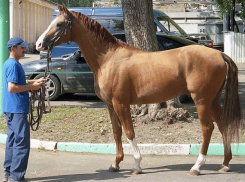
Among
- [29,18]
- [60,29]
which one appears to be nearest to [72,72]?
[60,29]

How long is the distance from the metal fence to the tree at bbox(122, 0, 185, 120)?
16.9m

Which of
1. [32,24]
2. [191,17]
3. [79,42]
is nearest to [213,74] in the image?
[79,42]

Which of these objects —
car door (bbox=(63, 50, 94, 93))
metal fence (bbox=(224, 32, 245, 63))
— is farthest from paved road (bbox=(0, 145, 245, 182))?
metal fence (bbox=(224, 32, 245, 63))

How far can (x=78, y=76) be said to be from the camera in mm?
11336

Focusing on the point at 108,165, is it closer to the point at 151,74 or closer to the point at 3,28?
the point at 151,74

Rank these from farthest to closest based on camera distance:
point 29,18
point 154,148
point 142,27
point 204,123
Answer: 1. point 29,18
2. point 142,27
3. point 154,148
4. point 204,123

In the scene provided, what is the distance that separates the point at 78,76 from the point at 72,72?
202 mm

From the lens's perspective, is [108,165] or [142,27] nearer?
[108,165]

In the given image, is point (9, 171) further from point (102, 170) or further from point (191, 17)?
point (191, 17)

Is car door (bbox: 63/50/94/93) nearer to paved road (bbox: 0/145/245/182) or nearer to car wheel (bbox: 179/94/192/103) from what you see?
car wheel (bbox: 179/94/192/103)

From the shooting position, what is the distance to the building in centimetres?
3219

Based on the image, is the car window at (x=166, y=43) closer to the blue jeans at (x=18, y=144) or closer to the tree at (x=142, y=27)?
the tree at (x=142, y=27)

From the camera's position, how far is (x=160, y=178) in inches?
225

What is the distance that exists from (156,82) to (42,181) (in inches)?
80.2
